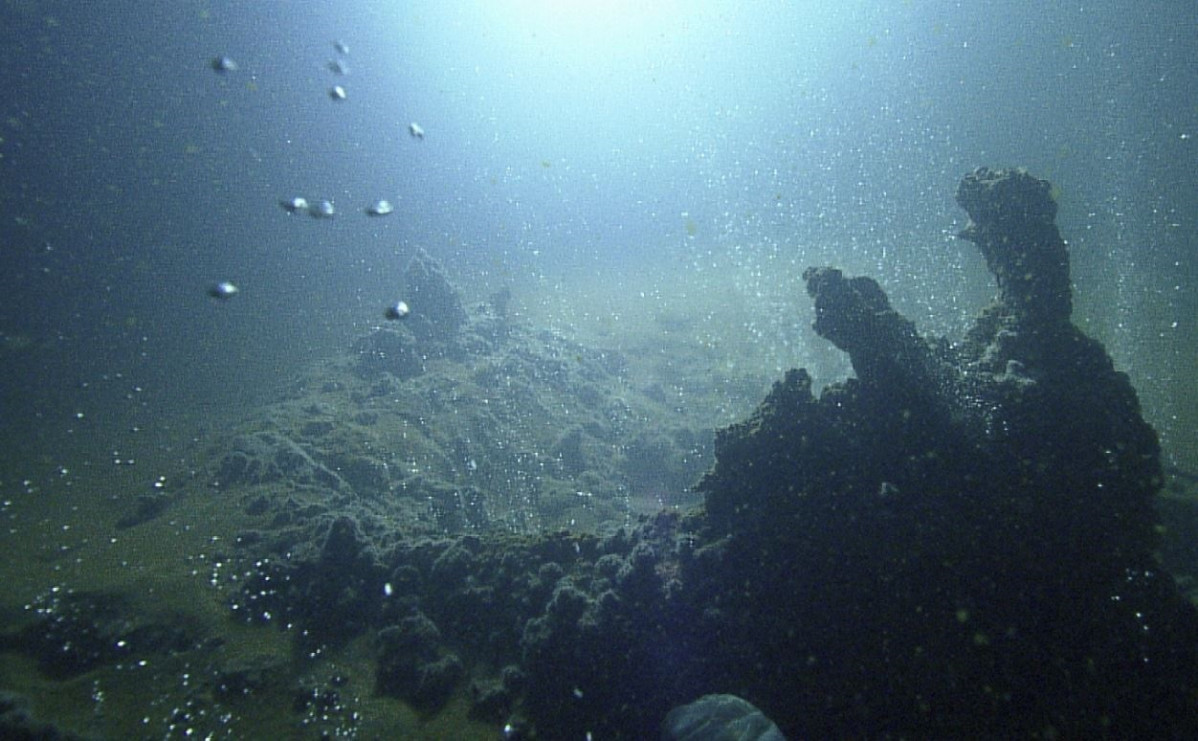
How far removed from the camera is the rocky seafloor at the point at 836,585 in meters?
4.97

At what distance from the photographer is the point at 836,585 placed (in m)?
5.36

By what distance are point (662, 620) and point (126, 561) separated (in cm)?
752

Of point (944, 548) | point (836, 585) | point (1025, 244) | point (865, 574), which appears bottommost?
point (836, 585)

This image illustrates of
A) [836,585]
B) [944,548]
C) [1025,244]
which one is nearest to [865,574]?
[836,585]

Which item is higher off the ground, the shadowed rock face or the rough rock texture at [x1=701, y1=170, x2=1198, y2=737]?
the shadowed rock face

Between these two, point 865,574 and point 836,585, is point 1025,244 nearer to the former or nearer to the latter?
point 865,574

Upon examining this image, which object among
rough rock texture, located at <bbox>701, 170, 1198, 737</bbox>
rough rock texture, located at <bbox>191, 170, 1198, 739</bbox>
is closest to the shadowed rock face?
rough rock texture, located at <bbox>191, 170, 1198, 739</bbox>

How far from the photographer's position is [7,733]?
4320 millimetres

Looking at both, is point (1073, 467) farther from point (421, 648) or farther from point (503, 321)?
point (503, 321)

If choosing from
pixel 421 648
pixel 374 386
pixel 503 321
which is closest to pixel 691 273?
pixel 503 321

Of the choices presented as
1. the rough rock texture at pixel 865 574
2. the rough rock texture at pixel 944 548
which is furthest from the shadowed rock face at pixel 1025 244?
the rough rock texture at pixel 944 548

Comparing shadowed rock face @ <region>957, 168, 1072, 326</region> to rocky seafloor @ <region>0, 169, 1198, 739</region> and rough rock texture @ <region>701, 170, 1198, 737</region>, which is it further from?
rough rock texture @ <region>701, 170, 1198, 737</region>

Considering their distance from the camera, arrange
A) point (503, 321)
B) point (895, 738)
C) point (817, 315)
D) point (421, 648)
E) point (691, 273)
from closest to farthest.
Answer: point (895, 738), point (421, 648), point (817, 315), point (503, 321), point (691, 273)

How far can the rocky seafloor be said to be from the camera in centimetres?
497
